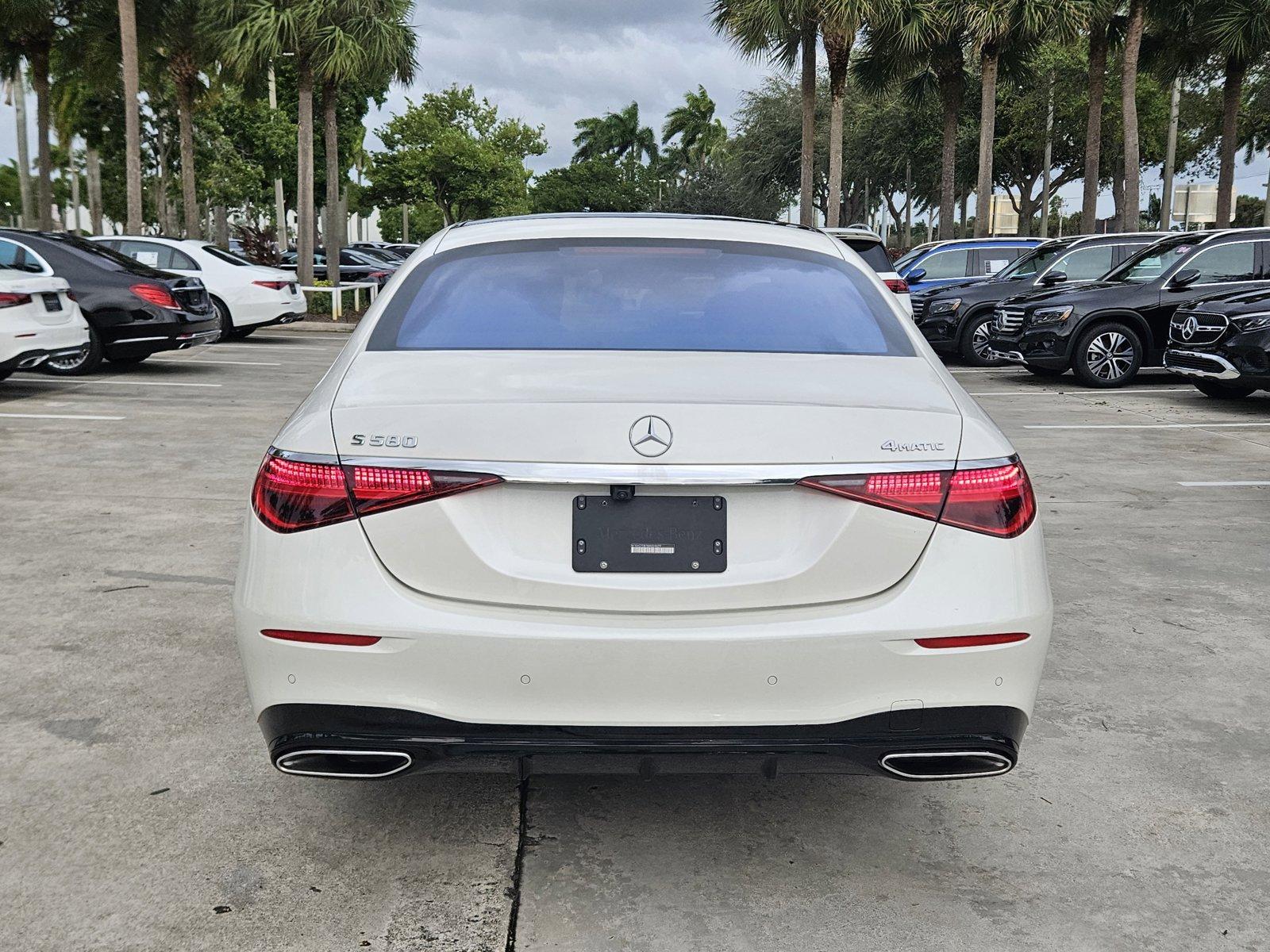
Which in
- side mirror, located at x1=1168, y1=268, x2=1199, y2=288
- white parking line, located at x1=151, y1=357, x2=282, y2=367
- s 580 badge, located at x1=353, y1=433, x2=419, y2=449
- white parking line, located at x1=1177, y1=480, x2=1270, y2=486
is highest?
side mirror, located at x1=1168, y1=268, x2=1199, y2=288

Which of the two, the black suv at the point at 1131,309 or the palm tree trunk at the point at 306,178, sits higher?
the palm tree trunk at the point at 306,178

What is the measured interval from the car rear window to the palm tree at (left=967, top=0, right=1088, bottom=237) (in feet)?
84.1

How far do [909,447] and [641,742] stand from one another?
849mm

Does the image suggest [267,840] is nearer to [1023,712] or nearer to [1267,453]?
[1023,712]

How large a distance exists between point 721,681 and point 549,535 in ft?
1.54

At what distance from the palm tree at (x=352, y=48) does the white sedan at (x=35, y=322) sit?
41.4 feet

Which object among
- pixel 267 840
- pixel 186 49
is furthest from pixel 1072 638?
pixel 186 49

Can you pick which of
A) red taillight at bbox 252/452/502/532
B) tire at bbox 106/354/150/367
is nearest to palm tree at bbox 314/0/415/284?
tire at bbox 106/354/150/367

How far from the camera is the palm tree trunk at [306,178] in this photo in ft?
87.3

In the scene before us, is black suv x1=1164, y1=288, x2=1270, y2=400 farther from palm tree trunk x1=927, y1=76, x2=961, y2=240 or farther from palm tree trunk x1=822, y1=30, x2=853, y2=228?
palm tree trunk x1=927, y1=76, x2=961, y2=240

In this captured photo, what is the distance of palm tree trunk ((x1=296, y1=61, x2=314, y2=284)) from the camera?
2661 cm

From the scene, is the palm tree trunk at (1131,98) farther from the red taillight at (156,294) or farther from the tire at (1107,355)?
the red taillight at (156,294)

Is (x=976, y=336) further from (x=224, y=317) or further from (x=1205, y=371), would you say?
(x=224, y=317)

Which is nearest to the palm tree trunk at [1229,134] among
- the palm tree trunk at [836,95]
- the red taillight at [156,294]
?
the palm tree trunk at [836,95]
